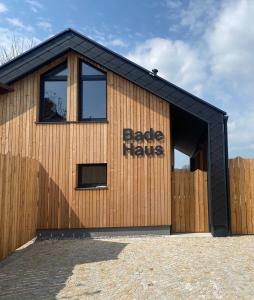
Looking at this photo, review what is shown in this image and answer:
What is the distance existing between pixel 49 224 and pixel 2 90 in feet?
15.6

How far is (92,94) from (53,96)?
130 cm

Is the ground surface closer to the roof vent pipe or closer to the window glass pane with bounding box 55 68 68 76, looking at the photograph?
the roof vent pipe

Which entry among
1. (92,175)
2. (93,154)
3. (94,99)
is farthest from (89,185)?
(94,99)

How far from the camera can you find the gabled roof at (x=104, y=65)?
10664 mm

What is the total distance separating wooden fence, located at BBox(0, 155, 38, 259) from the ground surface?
16.6 inches

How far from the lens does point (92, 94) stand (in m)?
11.3

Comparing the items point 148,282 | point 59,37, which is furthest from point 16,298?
point 59,37

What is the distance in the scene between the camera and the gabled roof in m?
10.7

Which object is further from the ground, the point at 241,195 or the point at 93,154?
the point at 93,154

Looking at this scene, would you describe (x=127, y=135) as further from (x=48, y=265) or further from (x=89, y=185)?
(x=48, y=265)

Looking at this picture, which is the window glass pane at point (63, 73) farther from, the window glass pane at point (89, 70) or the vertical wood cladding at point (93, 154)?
the window glass pane at point (89, 70)

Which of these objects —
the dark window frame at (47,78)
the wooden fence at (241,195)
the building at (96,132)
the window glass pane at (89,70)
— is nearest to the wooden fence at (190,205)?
the building at (96,132)

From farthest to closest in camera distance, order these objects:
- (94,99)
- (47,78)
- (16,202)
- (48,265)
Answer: (47,78)
(94,99)
(16,202)
(48,265)

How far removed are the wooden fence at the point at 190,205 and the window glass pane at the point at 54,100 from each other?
14.4ft
